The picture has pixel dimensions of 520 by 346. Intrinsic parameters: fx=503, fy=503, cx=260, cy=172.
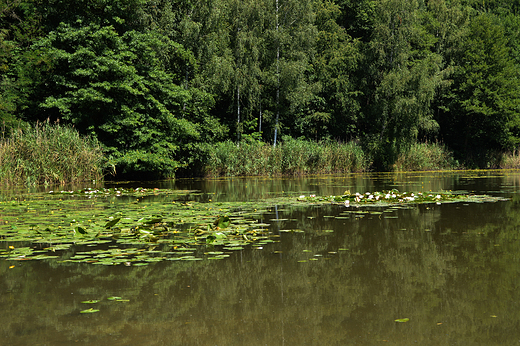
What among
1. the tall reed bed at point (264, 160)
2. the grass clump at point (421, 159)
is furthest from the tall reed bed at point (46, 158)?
the grass clump at point (421, 159)

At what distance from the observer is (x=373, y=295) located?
12.7ft

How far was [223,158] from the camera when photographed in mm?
28328

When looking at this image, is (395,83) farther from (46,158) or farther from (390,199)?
(390,199)

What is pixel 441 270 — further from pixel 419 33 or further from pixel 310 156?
pixel 419 33

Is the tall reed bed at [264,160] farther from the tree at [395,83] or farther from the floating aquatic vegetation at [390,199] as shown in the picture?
the floating aquatic vegetation at [390,199]

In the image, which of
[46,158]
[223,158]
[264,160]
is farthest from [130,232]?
[264,160]

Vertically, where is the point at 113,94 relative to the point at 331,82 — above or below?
below

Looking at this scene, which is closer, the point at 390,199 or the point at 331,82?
the point at 390,199

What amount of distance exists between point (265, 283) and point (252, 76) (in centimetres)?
3130

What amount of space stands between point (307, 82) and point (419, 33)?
9560 millimetres

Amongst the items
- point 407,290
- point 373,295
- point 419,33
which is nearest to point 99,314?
point 373,295

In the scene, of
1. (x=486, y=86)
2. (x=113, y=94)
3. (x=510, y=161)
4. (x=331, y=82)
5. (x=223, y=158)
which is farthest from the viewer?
(x=486, y=86)

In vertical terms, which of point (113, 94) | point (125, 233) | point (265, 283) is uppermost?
point (113, 94)

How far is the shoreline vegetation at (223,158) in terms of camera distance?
1834cm
